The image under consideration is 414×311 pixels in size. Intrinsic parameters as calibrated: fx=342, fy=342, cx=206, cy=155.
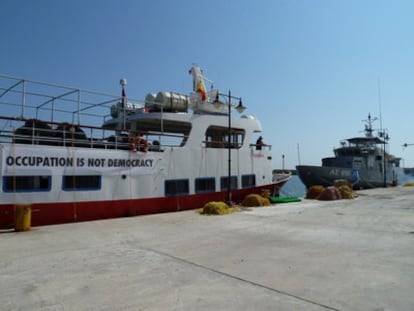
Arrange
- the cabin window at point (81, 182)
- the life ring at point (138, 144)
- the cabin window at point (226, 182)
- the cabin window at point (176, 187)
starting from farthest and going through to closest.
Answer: the cabin window at point (226, 182) < the cabin window at point (176, 187) < the life ring at point (138, 144) < the cabin window at point (81, 182)

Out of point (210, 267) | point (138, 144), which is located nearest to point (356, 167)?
point (138, 144)

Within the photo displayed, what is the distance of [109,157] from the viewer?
13344 mm

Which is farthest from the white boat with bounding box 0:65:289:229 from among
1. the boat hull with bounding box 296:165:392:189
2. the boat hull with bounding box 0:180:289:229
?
the boat hull with bounding box 296:165:392:189

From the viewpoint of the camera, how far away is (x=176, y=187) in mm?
15602

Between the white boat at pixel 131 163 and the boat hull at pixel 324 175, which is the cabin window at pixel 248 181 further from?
the boat hull at pixel 324 175

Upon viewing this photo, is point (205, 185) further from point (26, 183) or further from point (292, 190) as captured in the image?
point (292, 190)

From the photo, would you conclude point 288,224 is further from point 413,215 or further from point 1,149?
point 1,149

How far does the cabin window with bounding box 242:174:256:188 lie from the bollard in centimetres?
1118

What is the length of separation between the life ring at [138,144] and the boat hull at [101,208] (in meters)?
2.15

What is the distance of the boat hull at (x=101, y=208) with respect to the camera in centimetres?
1139

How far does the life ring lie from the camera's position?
14.3 metres

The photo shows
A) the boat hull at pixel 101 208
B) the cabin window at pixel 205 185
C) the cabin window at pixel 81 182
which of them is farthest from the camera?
the cabin window at pixel 205 185

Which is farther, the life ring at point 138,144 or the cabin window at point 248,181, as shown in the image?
the cabin window at point 248,181

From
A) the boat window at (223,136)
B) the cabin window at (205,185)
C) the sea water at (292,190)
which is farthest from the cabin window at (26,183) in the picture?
the sea water at (292,190)
